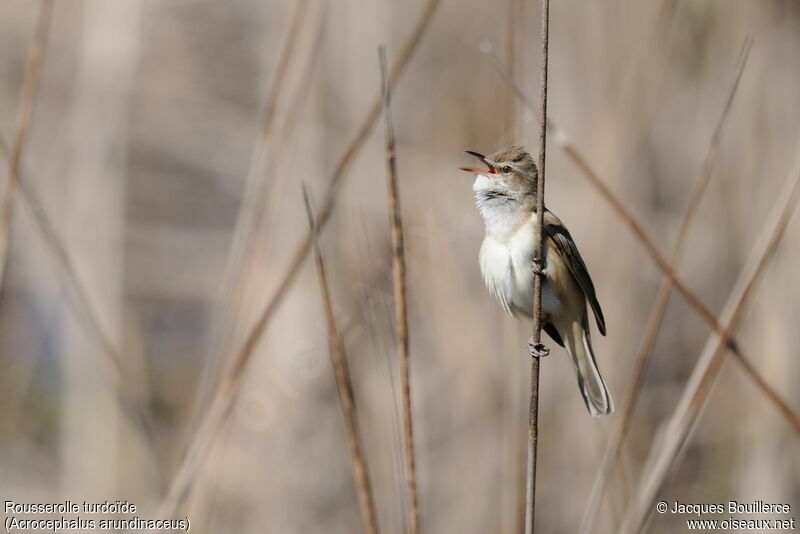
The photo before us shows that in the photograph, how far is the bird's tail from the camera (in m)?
2.39

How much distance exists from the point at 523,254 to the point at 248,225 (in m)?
0.73

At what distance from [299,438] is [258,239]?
232 cm

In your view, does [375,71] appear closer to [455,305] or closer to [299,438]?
[455,305]

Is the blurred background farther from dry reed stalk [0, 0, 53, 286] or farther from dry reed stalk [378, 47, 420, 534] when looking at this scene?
dry reed stalk [378, 47, 420, 534]

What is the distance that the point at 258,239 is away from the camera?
2232 millimetres

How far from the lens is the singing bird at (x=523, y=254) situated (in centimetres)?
235

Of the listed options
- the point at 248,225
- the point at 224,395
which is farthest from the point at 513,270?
the point at 224,395

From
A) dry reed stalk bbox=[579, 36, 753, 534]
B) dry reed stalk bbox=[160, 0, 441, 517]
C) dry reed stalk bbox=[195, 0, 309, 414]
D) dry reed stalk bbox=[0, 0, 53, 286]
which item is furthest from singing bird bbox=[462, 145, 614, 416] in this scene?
dry reed stalk bbox=[0, 0, 53, 286]

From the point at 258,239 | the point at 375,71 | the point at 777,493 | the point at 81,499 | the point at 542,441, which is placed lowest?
the point at 81,499

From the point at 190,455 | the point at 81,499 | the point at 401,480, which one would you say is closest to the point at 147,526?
the point at 190,455

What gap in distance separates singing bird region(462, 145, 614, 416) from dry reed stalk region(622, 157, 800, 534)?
26cm

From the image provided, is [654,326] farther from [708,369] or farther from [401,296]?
[401,296]

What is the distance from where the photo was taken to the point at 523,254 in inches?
92.4

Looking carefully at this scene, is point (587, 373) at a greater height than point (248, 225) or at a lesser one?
lesser
